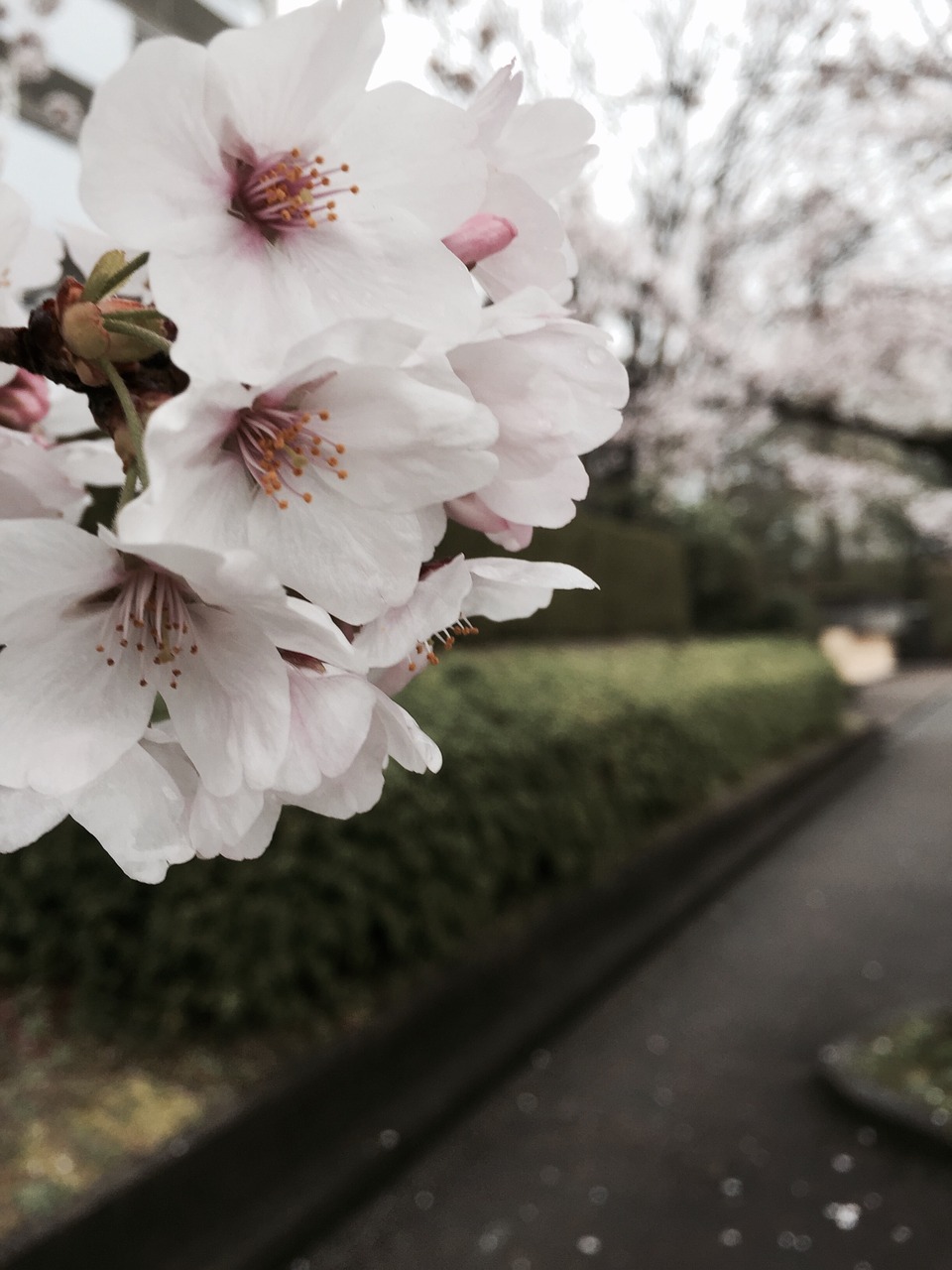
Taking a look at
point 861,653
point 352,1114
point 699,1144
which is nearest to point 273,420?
point 352,1114

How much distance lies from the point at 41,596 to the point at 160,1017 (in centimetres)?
331

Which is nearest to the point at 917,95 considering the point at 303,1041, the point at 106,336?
the point at 303,1041

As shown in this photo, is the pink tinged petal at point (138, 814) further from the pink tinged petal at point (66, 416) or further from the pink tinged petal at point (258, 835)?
the pink tinged petal at point (66, 416)

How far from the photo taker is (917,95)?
426 cm

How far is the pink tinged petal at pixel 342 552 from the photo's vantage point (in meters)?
0.45

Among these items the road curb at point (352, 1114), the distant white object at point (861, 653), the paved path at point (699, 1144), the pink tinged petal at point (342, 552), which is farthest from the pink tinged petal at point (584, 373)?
the distant white object at point (861, 653)

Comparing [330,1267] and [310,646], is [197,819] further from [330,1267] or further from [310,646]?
[330,1267]

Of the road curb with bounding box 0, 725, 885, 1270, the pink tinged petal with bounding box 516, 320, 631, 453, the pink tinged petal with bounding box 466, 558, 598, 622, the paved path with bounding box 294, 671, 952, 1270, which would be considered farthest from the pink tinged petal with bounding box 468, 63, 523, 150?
the paved path with bounding box 294, 671, 952, 1270

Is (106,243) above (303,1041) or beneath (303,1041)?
above

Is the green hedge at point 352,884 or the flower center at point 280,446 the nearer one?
the flower center at point 280,446

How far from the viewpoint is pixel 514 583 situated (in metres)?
0.58

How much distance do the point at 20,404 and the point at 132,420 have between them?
0.75 ft

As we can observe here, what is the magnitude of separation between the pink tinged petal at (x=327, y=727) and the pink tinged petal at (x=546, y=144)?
28 cm

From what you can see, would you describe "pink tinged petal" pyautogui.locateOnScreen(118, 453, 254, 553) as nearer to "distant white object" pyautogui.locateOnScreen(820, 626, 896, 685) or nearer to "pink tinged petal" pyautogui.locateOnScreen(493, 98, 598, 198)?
"pink tinged petal" pyautogui.locateOnScreen(493, 98, 598, 198)
